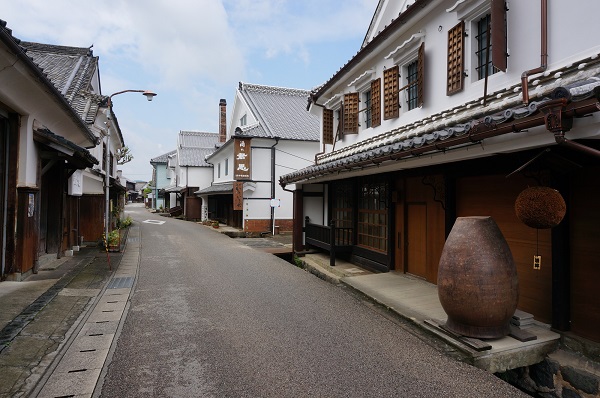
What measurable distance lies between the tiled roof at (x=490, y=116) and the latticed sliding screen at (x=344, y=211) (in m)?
3.83

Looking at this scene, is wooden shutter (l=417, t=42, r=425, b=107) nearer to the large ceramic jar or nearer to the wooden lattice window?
the wooden lattice window

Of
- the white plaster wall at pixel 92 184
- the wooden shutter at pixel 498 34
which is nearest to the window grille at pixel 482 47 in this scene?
the wooden shutter at pixel 498 34

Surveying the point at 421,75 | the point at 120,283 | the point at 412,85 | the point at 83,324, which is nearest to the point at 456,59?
the point at 421,75

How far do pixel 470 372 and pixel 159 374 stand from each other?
3898 mm

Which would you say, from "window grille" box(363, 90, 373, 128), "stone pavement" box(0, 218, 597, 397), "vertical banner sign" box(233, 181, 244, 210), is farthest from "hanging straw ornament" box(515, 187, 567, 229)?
"vertical banner sign" box(233, 181, 244, 210)

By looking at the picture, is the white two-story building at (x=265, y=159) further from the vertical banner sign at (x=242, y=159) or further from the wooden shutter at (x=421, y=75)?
the wooden shutter at (x=421, y=75)

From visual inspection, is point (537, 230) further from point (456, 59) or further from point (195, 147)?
point (195, 147)

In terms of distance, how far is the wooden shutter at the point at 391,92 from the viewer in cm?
952

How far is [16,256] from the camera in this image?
26.1ft

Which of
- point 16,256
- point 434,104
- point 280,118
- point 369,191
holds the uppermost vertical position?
point 280,118

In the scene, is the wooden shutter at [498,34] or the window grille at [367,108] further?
the window grille at [367,108]

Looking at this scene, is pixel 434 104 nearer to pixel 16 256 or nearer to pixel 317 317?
pixel 317 317

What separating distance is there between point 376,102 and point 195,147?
3718 centimetres

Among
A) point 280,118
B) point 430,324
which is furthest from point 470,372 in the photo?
point 280,118
